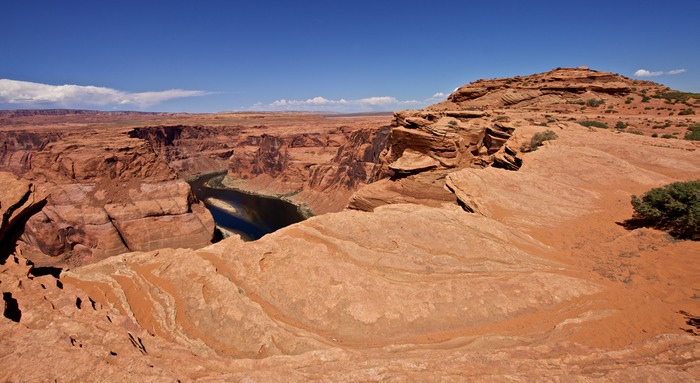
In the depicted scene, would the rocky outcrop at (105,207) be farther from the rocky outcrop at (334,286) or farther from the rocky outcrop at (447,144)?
the rocky outcrop at (334,286)

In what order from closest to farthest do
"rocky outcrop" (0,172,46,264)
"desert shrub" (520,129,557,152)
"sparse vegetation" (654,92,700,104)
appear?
"rocky outcrop" (0,172,46,264), "desert shrub" (520,129,557,152), "sparse vegetation" (654,92,700,104)

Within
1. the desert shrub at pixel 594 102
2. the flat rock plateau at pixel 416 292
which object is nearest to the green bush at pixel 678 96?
the desert shrub at pixel 594 102

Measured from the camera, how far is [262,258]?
994cm

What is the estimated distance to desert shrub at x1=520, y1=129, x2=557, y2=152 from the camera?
20500 mm

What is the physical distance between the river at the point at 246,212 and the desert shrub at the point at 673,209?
43.2 meters

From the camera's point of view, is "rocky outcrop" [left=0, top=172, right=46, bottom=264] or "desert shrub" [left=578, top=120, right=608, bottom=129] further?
"desert shrub" [left=578, top=120, right=608, bottom=129]

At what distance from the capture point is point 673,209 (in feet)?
37.1

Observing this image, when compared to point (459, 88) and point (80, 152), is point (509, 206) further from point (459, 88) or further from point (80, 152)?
point (80, 152)

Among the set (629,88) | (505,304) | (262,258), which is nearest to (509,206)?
(505,304)

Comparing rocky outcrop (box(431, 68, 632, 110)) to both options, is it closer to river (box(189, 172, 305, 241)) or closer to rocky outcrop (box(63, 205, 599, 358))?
river (box(189, 172, 305, 241))

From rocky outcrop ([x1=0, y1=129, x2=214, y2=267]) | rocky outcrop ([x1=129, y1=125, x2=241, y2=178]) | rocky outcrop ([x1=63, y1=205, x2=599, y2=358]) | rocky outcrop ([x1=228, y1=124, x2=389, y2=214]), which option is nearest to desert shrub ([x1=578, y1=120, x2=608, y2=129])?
rocky outcrop ([x1=63, y1=205, x2=599, y2=358])

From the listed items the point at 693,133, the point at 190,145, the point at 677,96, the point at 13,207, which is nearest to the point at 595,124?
the point at 693,133

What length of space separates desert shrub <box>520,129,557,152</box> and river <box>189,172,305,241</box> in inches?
1511

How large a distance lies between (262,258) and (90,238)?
1389 inches
